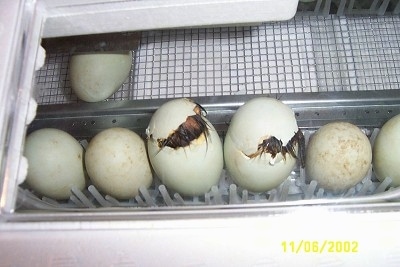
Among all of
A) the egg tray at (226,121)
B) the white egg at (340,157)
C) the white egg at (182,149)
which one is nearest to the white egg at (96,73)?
the egg tray at (226,121)

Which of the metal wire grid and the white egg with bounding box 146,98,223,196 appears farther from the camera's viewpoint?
the metal wire grid

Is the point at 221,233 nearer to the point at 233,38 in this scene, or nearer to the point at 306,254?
the point at 306,254

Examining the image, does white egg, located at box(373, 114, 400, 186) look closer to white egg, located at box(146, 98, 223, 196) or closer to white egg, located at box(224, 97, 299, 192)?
white egg, located at box(224, 97, 299, 192)

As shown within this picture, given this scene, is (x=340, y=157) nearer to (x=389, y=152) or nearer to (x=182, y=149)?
(x=389, y=152)

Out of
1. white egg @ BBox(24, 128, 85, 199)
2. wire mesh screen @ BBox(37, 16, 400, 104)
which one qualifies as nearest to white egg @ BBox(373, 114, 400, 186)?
wire mesh screen @ BBox(37, 16, 400, 104)

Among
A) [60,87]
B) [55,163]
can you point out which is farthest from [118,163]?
[60,87]

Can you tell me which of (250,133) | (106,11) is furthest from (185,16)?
(250,133)
